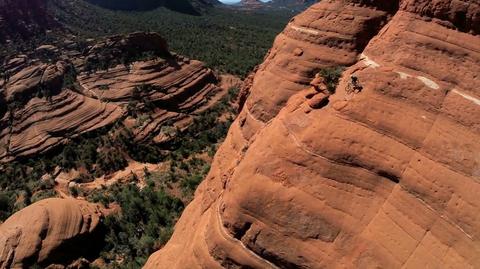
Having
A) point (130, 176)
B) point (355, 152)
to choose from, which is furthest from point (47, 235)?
point (355, 152)

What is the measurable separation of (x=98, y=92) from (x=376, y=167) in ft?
166

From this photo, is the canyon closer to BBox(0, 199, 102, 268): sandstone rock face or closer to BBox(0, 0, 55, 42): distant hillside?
BBox(0, 199, 102, 268): sandstone rock face

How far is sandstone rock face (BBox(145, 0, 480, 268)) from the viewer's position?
1420 centimetres

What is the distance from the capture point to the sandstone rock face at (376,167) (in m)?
14.2

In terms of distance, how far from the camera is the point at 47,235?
3133 cm

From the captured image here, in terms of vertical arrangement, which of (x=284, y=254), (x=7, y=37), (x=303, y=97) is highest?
(x=303, y=97)

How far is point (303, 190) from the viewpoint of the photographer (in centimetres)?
1614

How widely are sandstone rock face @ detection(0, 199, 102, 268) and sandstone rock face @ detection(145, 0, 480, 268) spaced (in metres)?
16.3

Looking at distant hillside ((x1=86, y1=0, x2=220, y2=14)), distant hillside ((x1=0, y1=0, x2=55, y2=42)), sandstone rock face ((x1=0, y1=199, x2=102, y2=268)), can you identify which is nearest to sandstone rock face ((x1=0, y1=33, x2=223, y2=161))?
sandstone rock face ((x1=0, y1=199, x2=102, y2=268))

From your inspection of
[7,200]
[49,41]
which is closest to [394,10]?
[7,200]

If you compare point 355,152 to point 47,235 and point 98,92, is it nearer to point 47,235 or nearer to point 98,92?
point 47,235

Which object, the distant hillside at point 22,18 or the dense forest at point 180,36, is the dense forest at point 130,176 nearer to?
the dense forest at point 180,36

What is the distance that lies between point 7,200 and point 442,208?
40.9 metres

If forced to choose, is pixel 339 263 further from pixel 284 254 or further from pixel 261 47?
pixel 261 47
